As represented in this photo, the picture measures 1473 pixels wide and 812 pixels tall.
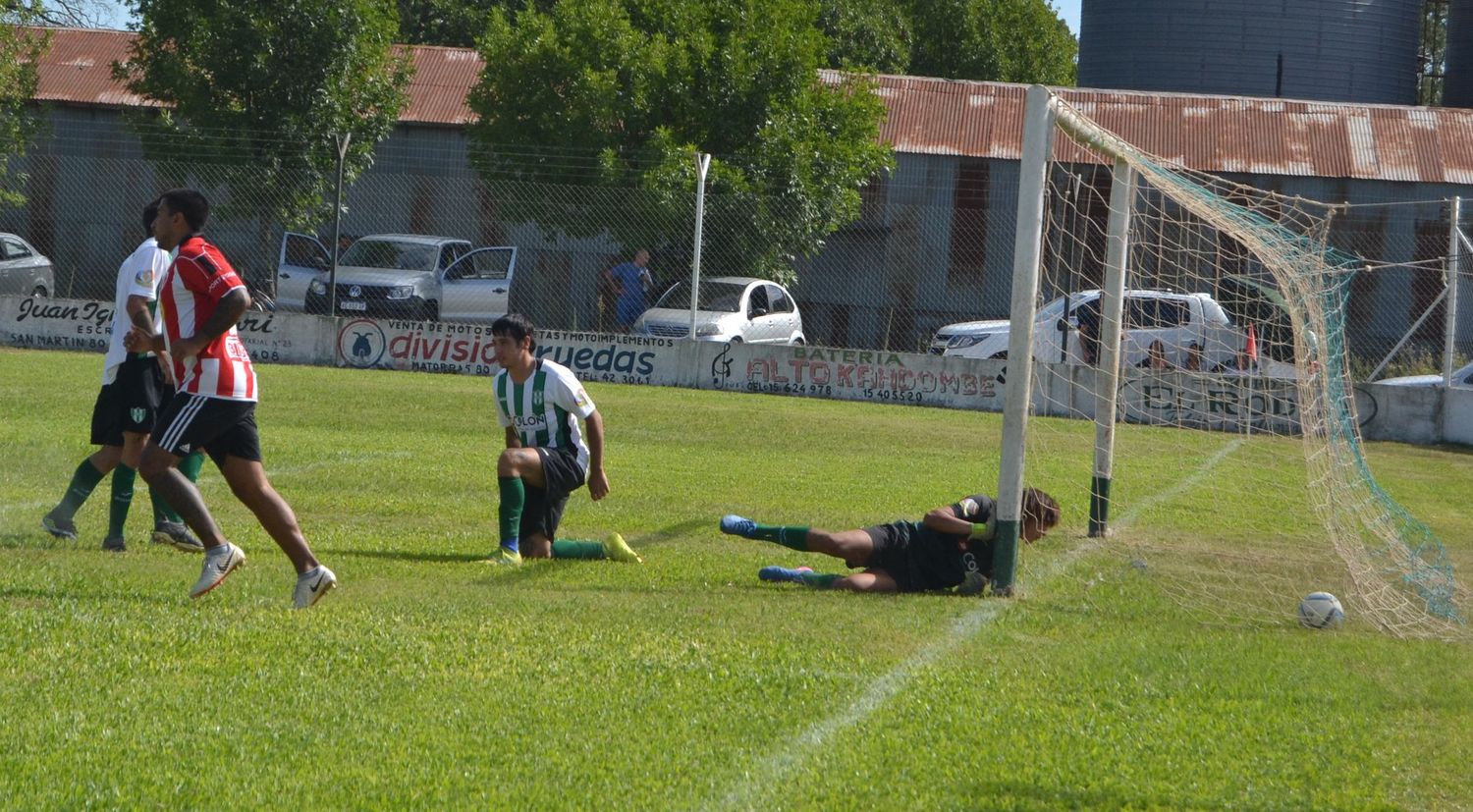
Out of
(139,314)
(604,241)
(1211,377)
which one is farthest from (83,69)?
(139,314)

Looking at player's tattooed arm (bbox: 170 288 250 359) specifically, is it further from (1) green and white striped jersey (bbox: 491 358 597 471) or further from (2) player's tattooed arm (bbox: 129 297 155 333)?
(1) green and white striped jersey (bbox: 491 358 597 471)

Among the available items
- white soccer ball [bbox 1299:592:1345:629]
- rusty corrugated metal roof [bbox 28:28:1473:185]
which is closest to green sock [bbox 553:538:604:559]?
white soccer ball [bbox 1299:592:1345:629]

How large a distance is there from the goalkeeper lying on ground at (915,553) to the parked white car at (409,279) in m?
16.3

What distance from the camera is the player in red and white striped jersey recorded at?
20.5ft

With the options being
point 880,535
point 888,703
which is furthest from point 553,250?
point 888,703

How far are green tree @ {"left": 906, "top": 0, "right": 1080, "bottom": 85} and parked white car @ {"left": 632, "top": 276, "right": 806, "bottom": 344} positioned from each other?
2259 centimetres

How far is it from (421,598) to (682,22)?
20.6 meters

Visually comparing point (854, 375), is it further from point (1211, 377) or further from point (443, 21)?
point (443, 21)

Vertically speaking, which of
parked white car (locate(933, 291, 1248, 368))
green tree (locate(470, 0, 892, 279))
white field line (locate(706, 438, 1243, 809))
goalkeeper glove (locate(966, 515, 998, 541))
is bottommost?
white field line (locate(706, 438, 1243, 809))

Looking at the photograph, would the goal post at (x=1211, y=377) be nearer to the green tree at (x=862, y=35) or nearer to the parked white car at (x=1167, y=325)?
the parked white car at (x=1167, y=325)

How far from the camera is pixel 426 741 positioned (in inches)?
178

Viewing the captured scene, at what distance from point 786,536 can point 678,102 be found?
62.3 feet

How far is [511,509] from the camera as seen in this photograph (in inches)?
309

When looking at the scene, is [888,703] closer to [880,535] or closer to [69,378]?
[880,535]
